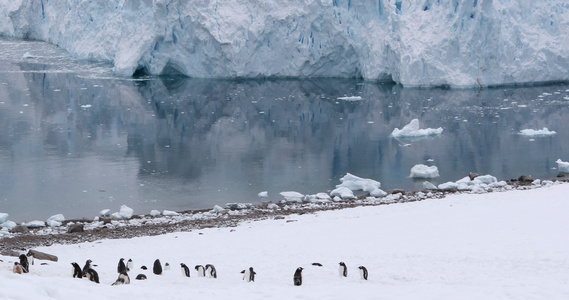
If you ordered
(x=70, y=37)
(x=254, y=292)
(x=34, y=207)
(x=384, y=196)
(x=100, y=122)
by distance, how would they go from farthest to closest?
(x=70, y=37)
(x=100, y=122)
(x=384, y=196)
(x=34, y=207)
(x=254, y=292)

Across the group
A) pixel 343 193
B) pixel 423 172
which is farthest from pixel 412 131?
pixel 343 193

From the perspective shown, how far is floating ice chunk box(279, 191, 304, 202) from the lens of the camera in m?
15.0

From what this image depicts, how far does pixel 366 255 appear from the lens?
396 inches

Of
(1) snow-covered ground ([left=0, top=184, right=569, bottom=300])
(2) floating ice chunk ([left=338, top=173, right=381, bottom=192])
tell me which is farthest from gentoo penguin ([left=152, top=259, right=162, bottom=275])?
(2) floating ice chunk ([left=338, top=173, right=381, bottom=192])

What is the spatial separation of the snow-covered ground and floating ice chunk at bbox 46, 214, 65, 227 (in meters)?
1.77

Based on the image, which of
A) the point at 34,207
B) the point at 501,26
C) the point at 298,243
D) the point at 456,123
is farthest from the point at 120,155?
the point at 501,26

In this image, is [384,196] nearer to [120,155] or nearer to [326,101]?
[120,155]

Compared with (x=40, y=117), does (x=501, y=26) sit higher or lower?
higher

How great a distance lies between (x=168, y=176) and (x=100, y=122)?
7.26m

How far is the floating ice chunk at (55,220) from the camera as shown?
1295 cm

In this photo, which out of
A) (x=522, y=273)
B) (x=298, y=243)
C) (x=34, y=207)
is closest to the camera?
(x=522, y=273)

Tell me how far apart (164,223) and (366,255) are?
175 inches

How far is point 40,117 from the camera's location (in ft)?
76.5

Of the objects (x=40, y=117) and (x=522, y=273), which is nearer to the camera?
(x=522, y=273)
